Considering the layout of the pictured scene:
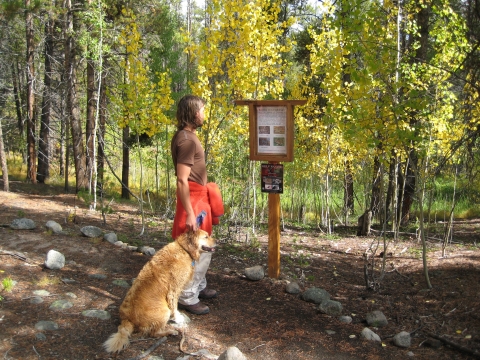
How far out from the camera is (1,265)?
438cm

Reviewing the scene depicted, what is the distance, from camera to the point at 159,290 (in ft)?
11.5

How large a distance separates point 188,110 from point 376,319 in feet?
9.35

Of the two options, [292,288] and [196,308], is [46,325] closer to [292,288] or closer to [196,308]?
[196,308]

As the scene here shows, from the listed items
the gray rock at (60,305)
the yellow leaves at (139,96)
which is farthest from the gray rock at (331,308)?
the yellow leaves at (139,96)

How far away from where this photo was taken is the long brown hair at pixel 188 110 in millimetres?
3803

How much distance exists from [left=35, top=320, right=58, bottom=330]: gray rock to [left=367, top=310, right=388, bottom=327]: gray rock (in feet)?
9.85

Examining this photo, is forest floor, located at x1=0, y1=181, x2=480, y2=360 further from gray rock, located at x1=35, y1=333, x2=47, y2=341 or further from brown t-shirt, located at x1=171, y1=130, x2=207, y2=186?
brown t-shirt, located at x1=171, y1=130, x2=207, y2=186

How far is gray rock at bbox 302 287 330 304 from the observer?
15.5ft

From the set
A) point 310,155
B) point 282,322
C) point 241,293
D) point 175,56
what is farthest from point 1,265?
point 175,56

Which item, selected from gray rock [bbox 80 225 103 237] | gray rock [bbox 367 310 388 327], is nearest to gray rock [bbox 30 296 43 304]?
gray rock [bbox 80 225 103 237]

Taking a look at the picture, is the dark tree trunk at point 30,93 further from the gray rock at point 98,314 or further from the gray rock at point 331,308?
the gray rock at point 331,308

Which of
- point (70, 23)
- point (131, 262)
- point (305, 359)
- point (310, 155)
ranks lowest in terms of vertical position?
point (305, 359)

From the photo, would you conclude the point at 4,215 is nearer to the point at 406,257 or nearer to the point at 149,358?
the point at 149,358

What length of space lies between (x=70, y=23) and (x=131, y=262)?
29.6ft
